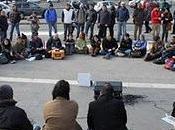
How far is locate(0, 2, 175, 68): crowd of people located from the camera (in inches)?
731

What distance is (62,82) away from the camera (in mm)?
7359

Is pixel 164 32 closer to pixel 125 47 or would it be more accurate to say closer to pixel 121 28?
pixel 121 28

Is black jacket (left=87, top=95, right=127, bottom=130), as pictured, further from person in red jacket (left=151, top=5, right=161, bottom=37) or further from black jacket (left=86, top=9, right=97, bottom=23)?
black jacket (left=86, top=9, right=97, bottom=23)

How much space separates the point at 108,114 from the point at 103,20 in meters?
14.1

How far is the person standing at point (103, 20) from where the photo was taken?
21609 millimetres

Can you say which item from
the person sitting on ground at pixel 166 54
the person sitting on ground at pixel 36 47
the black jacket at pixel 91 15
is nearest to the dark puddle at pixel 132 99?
the person sitting on ground at pixel 166 54

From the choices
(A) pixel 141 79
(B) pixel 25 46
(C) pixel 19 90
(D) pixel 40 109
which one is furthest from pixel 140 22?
(D) pixel 40 109

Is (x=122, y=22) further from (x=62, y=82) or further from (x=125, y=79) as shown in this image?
(x=62, y=82)

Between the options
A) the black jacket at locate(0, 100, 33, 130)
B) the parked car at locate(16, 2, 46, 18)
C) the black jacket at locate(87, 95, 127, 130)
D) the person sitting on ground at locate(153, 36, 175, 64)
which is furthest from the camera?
the parked car at locate(16, 2, 46, 18)

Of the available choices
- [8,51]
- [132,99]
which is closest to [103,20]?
[8,51]

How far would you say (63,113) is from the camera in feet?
23.9

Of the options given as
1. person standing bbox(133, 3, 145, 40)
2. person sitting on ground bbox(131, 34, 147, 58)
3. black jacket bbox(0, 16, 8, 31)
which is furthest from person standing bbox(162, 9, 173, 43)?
black jacket bbox(0, 16, 8, 31)

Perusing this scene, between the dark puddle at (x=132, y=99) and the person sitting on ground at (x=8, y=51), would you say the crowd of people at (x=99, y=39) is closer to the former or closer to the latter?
the person sitting on ground at (x=8, y=51)

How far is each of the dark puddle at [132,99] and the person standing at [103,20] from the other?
8.09m
